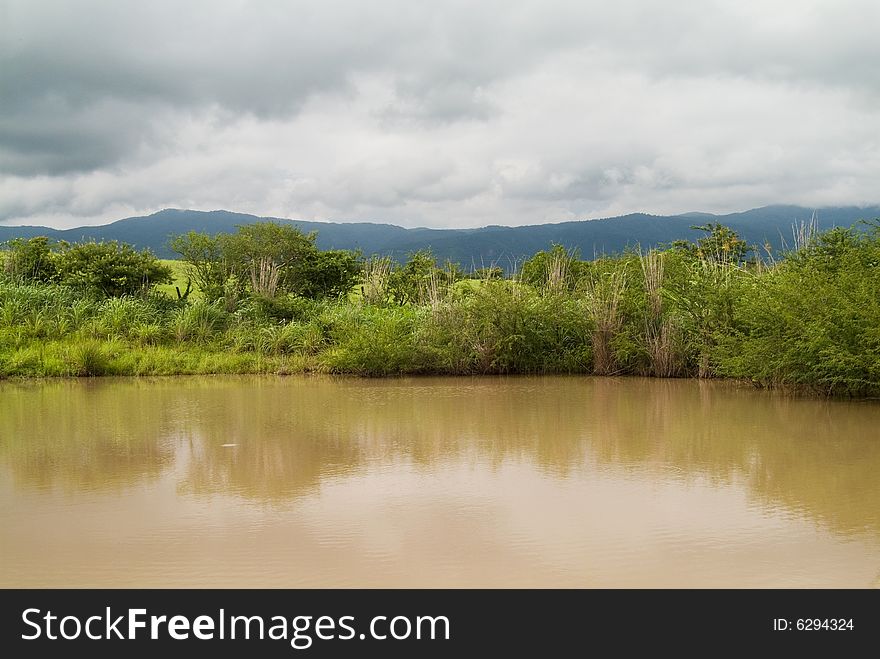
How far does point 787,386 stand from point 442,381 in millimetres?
6367

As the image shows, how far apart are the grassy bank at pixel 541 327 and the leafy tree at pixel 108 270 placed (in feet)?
2.30

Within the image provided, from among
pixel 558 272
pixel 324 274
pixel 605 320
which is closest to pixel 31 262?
pixel 324 274

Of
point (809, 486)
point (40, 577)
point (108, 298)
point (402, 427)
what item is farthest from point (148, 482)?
point (108, 298)

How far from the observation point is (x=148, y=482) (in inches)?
281

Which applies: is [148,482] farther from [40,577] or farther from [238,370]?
[238,370]

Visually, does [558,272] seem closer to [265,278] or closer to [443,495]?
[265,278]

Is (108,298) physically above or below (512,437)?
above

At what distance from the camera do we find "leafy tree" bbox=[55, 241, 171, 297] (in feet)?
75.9

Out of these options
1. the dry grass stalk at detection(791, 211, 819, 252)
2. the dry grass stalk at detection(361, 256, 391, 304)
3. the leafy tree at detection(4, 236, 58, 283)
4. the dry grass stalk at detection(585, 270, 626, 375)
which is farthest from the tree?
the dry grass stalk at detection(791, 211, 819, 252)

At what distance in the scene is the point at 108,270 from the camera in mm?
23359

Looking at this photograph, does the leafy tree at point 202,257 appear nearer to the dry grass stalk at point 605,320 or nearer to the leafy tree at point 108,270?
the leafy tree at point 108,270

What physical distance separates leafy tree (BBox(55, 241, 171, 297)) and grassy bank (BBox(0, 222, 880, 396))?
0.70m

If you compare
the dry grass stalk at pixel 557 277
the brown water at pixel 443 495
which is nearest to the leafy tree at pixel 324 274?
the dry grass stalk at pixel 557 277

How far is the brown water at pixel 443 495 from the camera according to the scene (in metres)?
4.77
